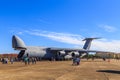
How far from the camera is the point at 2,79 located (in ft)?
60.1

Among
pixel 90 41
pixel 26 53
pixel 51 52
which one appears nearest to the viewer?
pixel 26 53

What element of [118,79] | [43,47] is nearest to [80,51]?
[43,47]

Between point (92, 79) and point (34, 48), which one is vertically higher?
point (34, 48)

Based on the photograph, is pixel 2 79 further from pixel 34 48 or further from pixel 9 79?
pixel 34 48

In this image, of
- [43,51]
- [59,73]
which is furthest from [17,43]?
[59,73]

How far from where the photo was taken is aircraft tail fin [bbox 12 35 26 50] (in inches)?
2749

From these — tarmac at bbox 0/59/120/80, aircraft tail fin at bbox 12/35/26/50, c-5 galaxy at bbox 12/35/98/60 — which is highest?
aircraft tail fin at bbox 12/35/26/50

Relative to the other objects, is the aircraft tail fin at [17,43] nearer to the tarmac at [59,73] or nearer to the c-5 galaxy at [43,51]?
the c-5 galaxy at [43,51]

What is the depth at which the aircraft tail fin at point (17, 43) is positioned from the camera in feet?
229

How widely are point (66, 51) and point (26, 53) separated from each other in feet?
51.1

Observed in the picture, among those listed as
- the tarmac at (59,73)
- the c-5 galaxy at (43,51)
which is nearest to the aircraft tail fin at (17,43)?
the c-5 galaxy at (43,51)

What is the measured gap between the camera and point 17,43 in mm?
70000

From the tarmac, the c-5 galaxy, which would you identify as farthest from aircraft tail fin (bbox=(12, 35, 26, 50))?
the tarmac

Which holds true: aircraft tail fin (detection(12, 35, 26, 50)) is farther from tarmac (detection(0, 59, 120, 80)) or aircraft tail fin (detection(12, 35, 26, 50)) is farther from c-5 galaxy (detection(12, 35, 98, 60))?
tarmac (detection(0, 59, 120, 80))
